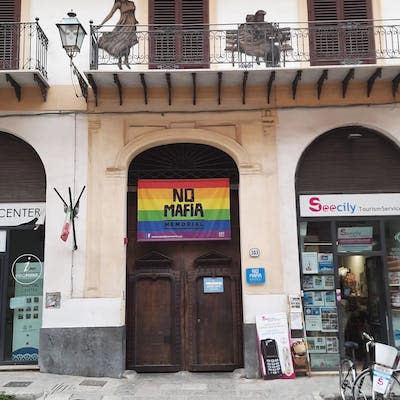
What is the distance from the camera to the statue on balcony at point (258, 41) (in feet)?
35.4

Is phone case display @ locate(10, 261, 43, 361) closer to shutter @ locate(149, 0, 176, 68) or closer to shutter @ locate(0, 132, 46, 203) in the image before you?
shutter @ locate(0, 132, 46, 203)

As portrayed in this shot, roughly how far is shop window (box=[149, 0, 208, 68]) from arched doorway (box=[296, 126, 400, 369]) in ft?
10.7

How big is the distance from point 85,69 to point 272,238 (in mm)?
5366

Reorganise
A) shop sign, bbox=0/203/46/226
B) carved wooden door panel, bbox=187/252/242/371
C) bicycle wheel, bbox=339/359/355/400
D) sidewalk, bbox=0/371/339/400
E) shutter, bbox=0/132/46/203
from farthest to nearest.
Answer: shutter, bbox=0/132/46/203 → shop sign, bbox=0/203/46/226 → carved wooden door panel, bbox=187/252/242/371 → sidewalk, bbox=0/371/339/400 → bicycle wheel, bbox=339/359/355/400

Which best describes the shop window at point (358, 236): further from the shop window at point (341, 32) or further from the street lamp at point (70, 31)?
the street lamp at point (70, 31)

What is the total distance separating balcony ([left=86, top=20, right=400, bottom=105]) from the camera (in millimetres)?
10484

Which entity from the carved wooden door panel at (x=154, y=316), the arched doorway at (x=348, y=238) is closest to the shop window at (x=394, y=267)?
the arched doorway at (x=348, y=238)

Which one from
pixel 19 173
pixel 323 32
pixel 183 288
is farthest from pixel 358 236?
pixel 19 173

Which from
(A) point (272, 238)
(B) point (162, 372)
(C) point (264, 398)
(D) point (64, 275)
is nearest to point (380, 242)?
(A) point (272, 238)

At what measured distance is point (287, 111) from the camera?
11.1 m

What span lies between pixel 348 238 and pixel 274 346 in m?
2.82

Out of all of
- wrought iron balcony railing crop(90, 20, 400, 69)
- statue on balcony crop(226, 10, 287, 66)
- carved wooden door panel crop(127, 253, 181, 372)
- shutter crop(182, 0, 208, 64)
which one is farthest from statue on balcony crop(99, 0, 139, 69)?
carved wooden door panel crop(127, 253, 181, 372)

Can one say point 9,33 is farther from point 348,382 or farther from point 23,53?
point 348,382

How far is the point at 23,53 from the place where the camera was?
36.9ft
